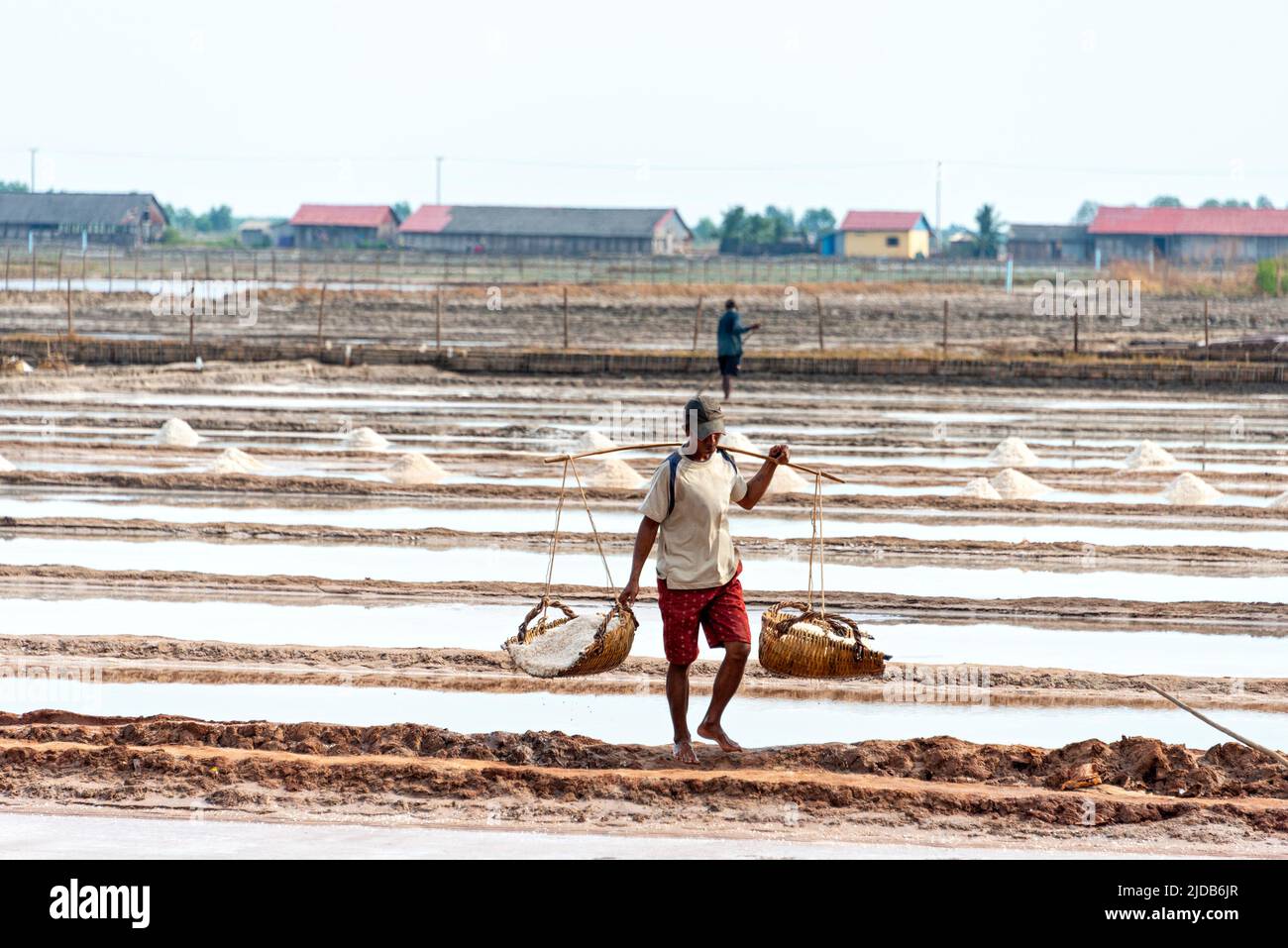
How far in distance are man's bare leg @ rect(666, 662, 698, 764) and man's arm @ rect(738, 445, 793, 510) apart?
65 centimetres

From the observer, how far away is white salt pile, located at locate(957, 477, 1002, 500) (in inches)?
540

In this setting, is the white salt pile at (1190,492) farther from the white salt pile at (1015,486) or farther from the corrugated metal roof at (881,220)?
the corrugated metal roof at (881,220)

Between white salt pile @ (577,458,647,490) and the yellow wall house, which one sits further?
the yellow wall house

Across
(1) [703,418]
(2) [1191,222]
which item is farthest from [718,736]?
(2) [1191,222]

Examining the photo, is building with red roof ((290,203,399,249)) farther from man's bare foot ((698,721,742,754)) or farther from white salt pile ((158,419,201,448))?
man's bare foot ((698,721,742,754))

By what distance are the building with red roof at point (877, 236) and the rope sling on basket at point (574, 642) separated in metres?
79.9

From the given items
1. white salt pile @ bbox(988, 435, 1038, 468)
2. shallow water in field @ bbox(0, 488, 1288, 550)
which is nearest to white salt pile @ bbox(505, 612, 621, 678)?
shallow water in field @ bbox(0, 488, 1288, 550)

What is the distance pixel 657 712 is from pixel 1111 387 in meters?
18.4

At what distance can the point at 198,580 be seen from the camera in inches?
385

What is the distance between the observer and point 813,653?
6570 mm

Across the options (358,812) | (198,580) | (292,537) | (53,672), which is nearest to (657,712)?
(358,812)

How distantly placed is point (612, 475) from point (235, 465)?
330 centimetres

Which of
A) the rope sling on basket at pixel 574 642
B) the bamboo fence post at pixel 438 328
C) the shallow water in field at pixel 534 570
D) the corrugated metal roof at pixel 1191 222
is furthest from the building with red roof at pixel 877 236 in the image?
the rope sling on basket at pixel 574 642

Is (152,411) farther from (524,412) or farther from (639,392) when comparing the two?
(639,392)
